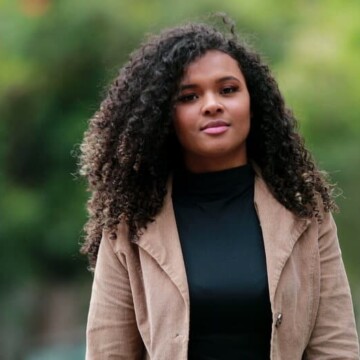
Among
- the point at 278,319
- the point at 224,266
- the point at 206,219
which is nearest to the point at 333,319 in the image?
the point at 278,319

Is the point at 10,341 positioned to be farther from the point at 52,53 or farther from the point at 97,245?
the point at 97,245

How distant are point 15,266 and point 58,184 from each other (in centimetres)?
92

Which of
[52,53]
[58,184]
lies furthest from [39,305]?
[52,53]

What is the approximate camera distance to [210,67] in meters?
4.16

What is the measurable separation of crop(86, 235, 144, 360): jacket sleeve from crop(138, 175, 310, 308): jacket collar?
12 centimetres

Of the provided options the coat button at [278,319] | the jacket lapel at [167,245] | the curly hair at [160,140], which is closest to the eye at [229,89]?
the curly hair at [160,140]

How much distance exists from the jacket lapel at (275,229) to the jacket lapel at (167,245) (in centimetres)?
23

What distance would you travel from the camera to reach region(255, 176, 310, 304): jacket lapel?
4.06 meters

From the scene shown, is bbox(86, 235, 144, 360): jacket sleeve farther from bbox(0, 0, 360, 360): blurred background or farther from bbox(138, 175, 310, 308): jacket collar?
bbox(0, 0, 360, 360): blurred background

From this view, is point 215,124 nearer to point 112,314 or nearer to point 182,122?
point 182,122

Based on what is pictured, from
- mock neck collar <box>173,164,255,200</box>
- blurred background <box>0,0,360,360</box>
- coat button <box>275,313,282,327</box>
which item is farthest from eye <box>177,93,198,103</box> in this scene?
blurred background <box>0,0,360,360</box>

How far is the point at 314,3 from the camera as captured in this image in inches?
460

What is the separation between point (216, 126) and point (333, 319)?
2.02 ft

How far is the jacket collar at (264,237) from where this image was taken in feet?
13.4
